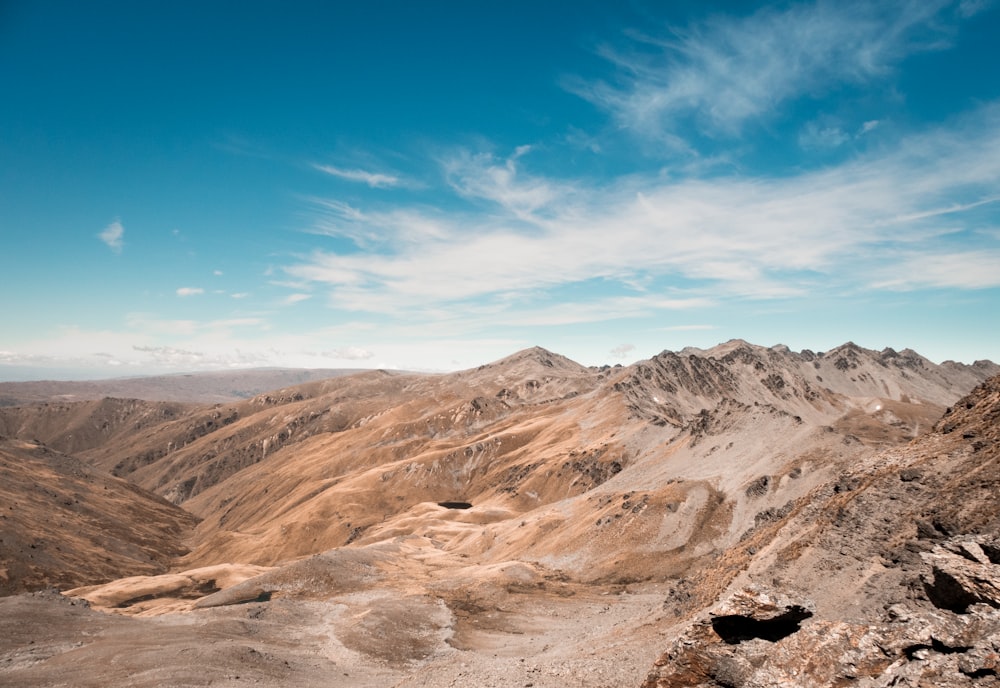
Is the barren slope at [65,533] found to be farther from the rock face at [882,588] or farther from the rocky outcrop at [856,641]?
the rock face at [882,588]

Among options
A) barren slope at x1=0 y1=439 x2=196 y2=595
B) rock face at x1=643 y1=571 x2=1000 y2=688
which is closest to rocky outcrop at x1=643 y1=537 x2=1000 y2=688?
rock face at x1=643 y1=571 x2=1000 y2=688

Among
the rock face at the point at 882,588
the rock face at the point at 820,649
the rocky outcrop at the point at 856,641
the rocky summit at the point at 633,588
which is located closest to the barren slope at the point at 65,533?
the rocky summit at the point at 633,588

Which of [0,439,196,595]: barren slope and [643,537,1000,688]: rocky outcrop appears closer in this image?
[643,537,1000,688]: rocky outcrop

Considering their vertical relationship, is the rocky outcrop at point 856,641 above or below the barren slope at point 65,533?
above

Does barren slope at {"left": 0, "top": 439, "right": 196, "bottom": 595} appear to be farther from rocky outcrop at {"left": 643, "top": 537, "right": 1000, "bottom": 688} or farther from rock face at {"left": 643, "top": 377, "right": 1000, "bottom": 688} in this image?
rock face at {"left": 643, "top": 377, "right": 1000, "bottom": 688}

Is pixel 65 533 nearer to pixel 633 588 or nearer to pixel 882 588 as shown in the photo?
pixel 633 588

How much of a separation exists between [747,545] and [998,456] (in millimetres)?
21205

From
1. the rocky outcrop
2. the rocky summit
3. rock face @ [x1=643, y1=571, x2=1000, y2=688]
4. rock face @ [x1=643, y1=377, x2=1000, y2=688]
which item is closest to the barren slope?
the rocky summit

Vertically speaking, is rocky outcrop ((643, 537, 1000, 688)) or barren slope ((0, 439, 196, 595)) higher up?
rocky outcrop ((643, 537, 1000, 688))

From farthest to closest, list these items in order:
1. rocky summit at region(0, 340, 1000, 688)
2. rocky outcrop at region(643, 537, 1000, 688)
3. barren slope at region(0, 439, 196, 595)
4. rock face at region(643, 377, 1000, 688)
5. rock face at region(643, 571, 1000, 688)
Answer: barren slope at region(0, 439, 196, 595), rocky summit at region(0, 340, 1000, 688), rock face at region(643, 377, 1000, 688), rocky outcrop at region(643, 537, 1000, 688), rock face at region(643, 571, 1000, 688)

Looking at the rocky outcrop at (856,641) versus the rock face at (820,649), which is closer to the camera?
the rock face at (820,649)

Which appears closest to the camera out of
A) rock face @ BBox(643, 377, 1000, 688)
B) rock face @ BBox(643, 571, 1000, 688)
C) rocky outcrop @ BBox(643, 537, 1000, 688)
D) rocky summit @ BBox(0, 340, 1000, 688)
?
rock face @ BBox(643, 571, 1000, 688)

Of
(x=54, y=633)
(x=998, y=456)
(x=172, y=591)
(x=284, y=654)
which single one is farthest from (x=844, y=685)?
(x=172, y=591)

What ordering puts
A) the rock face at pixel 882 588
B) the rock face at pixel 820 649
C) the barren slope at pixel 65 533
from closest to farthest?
the rock face at pixel 820 649
the rock face at pixel 882 588
the barren slope at pixel 65 533
